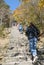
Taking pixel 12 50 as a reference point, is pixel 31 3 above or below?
above

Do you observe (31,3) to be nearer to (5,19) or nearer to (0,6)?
(0,6)

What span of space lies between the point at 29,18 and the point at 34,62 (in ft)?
70.3

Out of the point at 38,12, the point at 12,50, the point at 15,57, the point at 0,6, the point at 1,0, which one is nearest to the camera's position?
the point at 15,57

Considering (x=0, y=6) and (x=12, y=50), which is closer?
(x=12, y=50)

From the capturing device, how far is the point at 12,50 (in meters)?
16.3

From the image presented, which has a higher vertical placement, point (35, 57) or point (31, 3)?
point (31, 3)

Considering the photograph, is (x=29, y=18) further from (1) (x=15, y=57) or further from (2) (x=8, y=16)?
(2) (x=8, y=16)

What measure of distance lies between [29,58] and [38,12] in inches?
800

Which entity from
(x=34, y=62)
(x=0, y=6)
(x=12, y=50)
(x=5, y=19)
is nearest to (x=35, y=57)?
(x=34, y=62)

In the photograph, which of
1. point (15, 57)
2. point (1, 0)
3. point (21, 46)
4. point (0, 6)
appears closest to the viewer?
point (15, 57)

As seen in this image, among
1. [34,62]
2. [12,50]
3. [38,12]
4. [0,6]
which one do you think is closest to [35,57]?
[34,62]

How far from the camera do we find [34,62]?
13680 mm

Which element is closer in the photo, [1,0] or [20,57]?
[20,57]

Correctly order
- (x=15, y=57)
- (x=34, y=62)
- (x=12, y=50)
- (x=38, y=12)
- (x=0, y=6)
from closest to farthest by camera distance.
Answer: (x=34, y=62) < (x=15, y=57) < (x=12, y=50) < (x=38, y=12) < (x=0, y=6)
